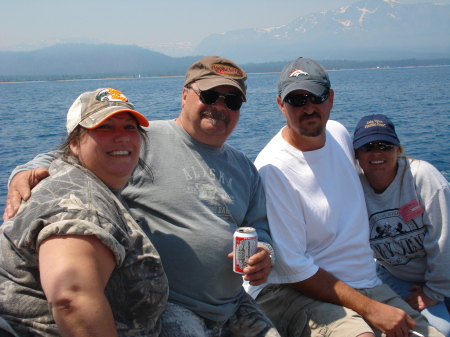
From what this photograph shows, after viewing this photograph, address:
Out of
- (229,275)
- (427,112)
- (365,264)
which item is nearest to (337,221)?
(365,264)

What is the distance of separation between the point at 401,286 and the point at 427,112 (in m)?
24.1

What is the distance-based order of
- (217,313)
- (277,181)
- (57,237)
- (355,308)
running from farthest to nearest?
(277,181) → (355,308) → (217,313) → (57,237)

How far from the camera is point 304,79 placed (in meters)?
3.04

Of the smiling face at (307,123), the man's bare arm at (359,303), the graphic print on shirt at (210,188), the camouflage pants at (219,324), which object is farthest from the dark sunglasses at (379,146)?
the camouflage pants at (219,324)

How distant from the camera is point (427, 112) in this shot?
25.0 meters

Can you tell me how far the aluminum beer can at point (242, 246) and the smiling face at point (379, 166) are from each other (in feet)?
3.94

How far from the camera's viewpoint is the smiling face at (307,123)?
3021 millimetres

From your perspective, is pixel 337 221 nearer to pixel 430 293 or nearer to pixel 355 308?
pixel 355 308

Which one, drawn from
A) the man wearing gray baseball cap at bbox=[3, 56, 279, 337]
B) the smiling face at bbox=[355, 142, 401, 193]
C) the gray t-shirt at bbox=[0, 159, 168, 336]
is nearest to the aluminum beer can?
the man wearing gray baseball cap at bbox=[3, 56, 279, 337]

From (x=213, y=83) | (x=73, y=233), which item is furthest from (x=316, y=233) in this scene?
(x=73, y=233)

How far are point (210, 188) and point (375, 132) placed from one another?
4.31 ft

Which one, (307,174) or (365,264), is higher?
(307,174)

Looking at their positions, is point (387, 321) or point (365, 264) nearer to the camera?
point (387, 321)

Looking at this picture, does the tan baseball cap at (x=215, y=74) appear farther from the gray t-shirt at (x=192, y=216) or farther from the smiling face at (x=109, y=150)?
the smiling face at (x=109, y=150)
